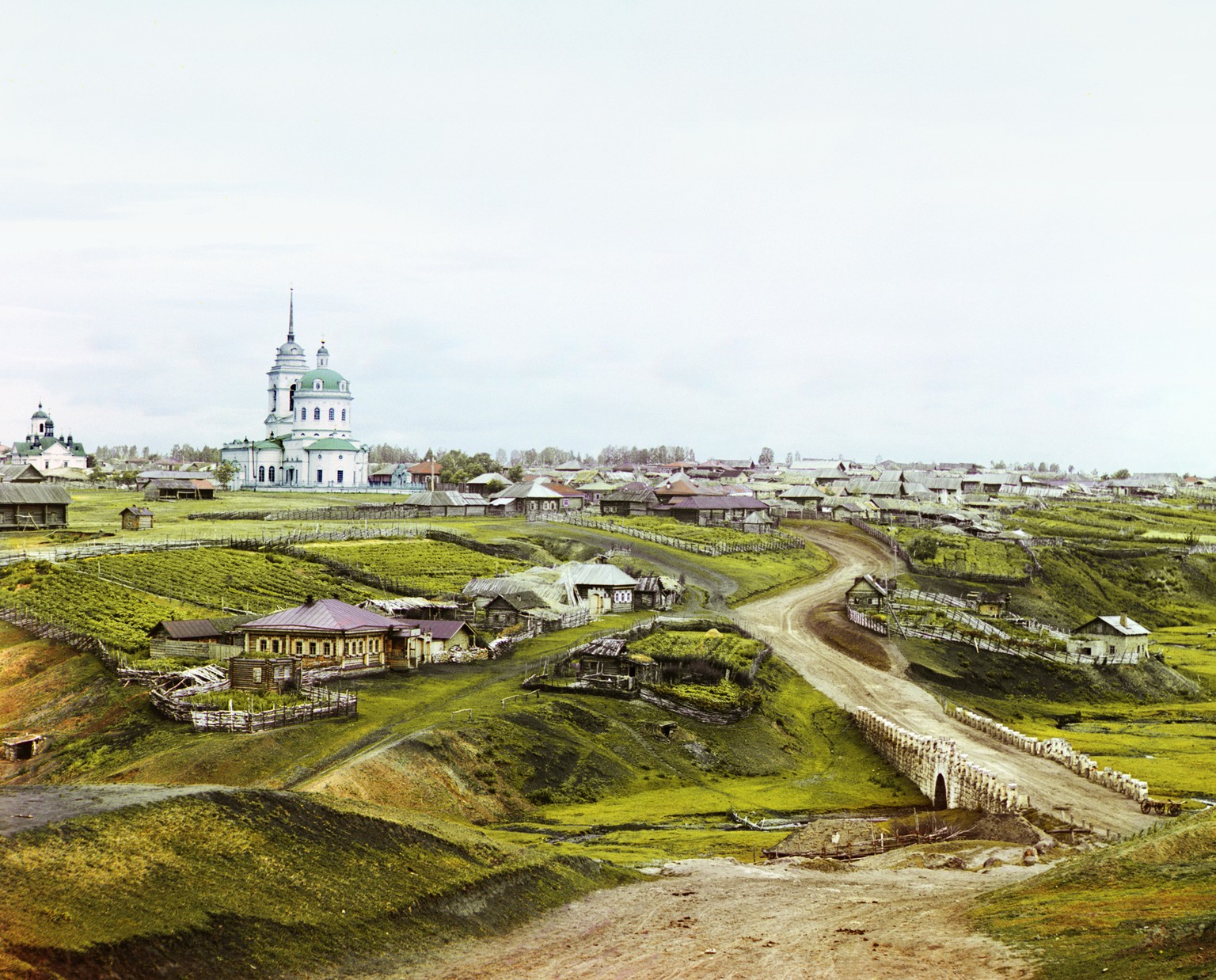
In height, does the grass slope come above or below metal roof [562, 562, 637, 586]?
below

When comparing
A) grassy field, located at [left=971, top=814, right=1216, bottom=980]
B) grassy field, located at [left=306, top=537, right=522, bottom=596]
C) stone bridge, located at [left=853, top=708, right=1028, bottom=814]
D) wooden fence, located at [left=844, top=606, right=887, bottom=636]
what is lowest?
stone bridge, located at [left=853, top=708, right=1028, bottom=814]

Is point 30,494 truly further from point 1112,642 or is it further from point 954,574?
point 1112,642

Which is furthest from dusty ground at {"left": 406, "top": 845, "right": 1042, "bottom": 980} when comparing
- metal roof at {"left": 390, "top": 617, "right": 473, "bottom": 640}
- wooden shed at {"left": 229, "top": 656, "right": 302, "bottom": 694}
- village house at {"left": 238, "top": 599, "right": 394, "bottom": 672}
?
metal roof at {"left": 390, "top": 617, "right": 473, "bottom": 640}

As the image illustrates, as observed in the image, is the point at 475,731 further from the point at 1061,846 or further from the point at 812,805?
the point at 1061,846

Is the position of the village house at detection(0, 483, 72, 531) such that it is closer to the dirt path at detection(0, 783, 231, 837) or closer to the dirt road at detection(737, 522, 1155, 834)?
the dirt road at detection(737, 522, 1155, 834)

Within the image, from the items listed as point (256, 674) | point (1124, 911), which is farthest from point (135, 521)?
point (1124, 911)

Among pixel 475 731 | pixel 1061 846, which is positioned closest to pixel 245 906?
pixel 475 731

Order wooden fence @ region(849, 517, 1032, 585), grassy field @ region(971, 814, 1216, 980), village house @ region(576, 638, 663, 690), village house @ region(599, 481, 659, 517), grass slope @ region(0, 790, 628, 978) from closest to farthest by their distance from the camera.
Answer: grass slope @ region(0, 790, 628, 978), grassy field @ region(971, 814, 1216, 980), village house @ region(576, 638, 663, 690), wooden fence @ region(849, 517, 1032, 585), village house @ region(599, 481, 659, 517)
